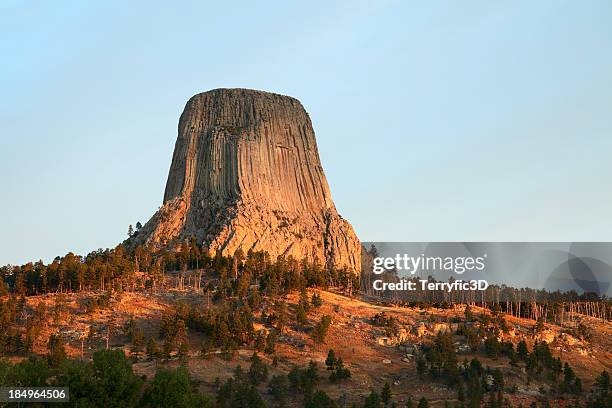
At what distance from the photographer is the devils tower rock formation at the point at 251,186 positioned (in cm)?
16712

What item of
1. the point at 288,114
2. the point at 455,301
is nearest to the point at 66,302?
the point at 455,301

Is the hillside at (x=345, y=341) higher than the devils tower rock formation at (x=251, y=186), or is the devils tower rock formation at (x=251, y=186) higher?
the devils tower rock formation at (x=251, y=186)

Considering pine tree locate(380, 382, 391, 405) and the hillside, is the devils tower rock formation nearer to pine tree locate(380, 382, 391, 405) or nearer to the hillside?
the hillside

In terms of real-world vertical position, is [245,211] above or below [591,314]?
above

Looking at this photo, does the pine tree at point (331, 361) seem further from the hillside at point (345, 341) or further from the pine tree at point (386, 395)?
the pine tree at point (386, 395)

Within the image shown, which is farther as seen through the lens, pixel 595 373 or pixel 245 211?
pixel 245 211

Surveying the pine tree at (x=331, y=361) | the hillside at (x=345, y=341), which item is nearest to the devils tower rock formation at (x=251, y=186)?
the hillside at (x=345, y=341)

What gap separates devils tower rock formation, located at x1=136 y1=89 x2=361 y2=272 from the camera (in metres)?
167

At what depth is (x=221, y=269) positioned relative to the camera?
141m

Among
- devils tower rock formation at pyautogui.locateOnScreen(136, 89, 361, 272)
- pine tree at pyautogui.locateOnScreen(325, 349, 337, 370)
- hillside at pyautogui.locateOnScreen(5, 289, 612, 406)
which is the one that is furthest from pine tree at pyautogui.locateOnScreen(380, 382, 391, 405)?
devils tower rock formation at pyautogui.locateOnScreen(136, 89, 361, 272)

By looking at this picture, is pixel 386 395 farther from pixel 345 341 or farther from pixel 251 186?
pixel 251 186

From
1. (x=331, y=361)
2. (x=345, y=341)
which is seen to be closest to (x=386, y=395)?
(x=331, y=361)

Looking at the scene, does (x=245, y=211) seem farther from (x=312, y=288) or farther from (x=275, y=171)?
(x=312, y=288)

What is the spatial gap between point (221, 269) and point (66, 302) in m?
29.5
